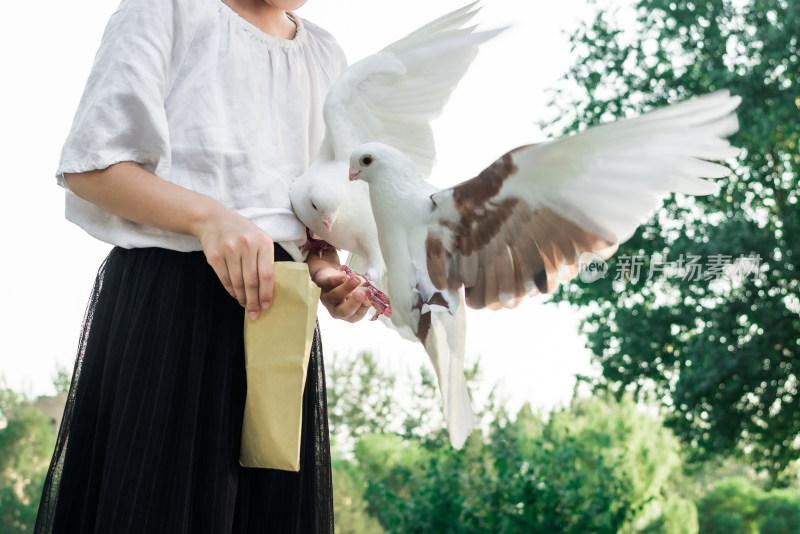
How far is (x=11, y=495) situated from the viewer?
6.20 m

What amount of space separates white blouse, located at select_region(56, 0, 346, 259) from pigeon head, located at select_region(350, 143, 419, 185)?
0.07m

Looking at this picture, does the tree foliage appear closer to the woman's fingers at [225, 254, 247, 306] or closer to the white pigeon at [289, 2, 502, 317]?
the white pigeon at [289, 2, 502, 317]

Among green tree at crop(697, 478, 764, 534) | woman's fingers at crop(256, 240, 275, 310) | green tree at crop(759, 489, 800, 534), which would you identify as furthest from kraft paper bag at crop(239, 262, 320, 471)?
green tree at crop(759, 489, 800, 534)

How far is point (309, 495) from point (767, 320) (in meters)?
4.87

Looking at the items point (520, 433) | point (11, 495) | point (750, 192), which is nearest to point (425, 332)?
point (520, 433)

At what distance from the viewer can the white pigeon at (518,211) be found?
0.54 metres

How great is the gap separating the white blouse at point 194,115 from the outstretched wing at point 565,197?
16cm

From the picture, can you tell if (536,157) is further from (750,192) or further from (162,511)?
(750,192)

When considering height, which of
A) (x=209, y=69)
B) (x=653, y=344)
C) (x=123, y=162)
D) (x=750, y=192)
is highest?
(x=750, y=192)

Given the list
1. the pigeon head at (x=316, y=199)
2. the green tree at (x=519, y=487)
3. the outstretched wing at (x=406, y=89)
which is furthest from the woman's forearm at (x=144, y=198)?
the green tree at (x=519, y=487)

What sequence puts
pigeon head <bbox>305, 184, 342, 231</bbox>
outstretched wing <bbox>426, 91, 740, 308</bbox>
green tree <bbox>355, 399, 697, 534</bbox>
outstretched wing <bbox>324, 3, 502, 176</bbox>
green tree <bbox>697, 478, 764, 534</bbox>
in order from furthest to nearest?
green tree <bbox>697, 478, 764, 534</bbox> < green tree <bbox>355, 399, 697, 534</bbox> < outstretched wing <bbox>324, 3, 502, 176</bbox> < pigeon head <bbox>305, 184, 342, 231</bbox> < outstretched wing <bbox>426, 91, 740, 308</bbox>

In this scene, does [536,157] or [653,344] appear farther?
[653,344]

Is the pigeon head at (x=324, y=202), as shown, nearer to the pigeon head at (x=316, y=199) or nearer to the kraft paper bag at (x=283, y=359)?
the pigeon head at (x=316, y=199)

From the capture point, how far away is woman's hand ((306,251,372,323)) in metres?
0.68
